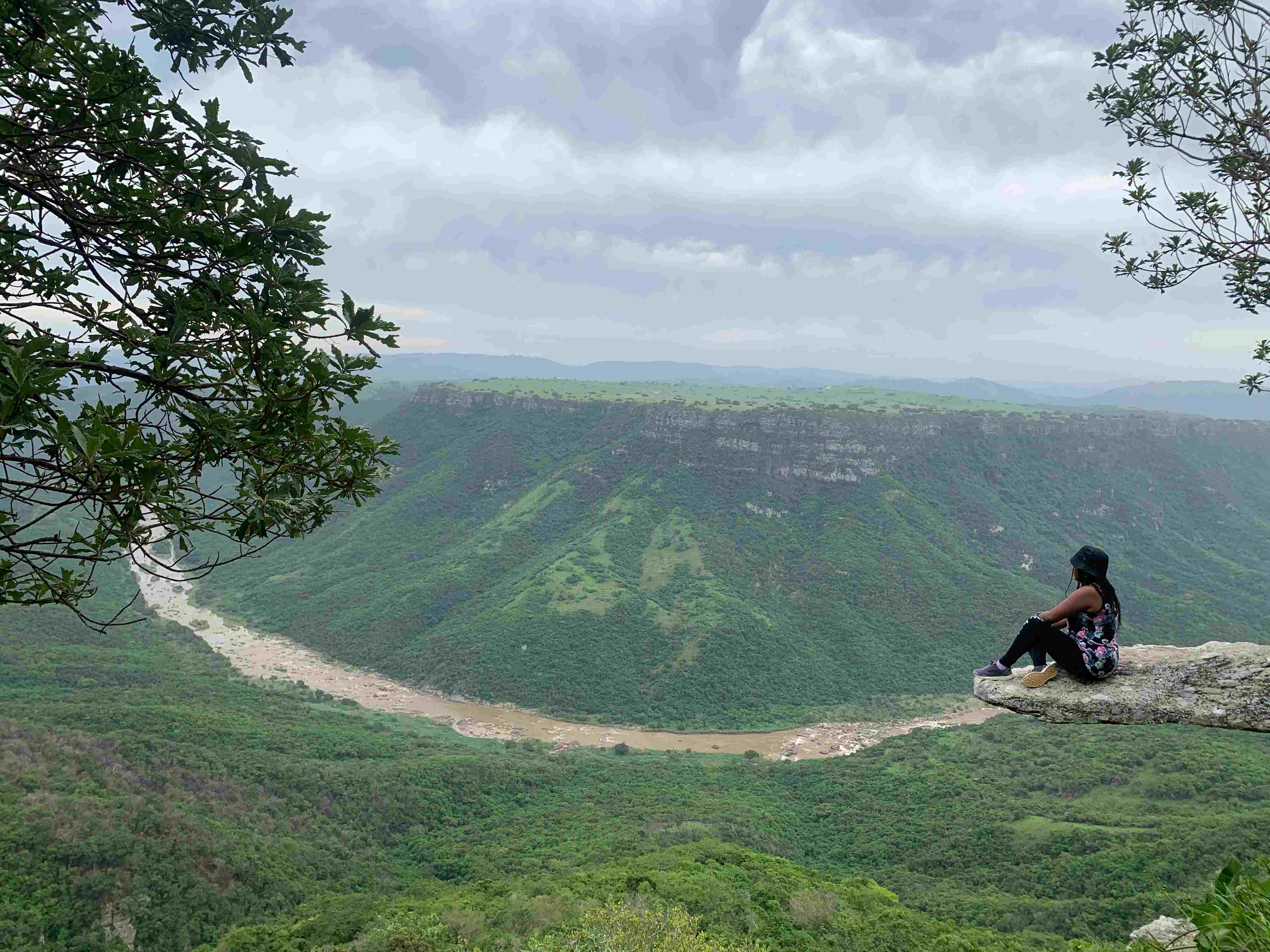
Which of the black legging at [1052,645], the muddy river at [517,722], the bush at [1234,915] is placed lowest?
the muddy river at [517,722]

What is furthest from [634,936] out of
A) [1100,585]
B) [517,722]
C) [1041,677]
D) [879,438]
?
[879,438]

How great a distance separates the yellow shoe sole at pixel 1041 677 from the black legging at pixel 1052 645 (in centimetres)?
16

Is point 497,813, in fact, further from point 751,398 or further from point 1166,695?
point 751,398

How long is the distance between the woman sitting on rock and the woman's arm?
2cm

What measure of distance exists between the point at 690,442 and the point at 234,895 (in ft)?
327

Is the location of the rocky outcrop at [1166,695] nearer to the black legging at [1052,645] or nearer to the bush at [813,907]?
the black legging at [1052,645]

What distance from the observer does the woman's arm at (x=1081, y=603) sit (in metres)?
8.57

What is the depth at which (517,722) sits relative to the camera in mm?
72625

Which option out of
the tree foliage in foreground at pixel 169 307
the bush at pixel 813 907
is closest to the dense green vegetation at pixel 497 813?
the bush at pixel 813 907

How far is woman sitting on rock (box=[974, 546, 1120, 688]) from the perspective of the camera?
8883 mm

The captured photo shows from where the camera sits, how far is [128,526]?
4.10m

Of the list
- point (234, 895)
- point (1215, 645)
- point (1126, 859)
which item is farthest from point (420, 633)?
point (1215, 645)

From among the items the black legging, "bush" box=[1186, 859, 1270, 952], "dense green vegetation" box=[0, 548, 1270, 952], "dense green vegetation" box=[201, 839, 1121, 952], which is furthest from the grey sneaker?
"dense green vegetation" box=[0, 548, 1270, 952]

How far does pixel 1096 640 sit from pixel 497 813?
47.6 metres
